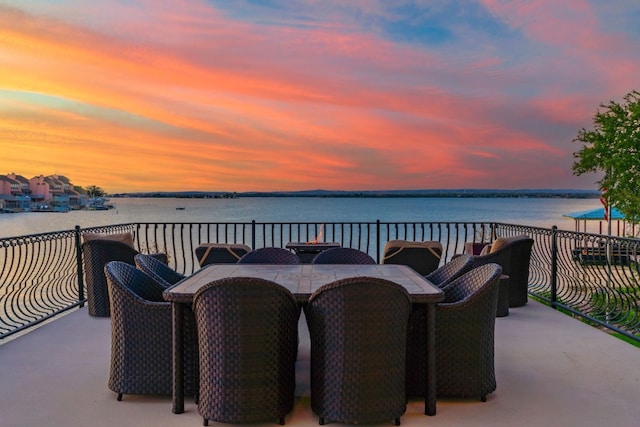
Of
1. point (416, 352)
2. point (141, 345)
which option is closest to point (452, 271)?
point (416, 352)

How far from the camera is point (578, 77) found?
11.1 meters

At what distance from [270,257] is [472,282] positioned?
6.57 feet

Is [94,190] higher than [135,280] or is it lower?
higher

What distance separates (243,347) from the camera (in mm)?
2525

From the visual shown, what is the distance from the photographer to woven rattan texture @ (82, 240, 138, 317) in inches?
206

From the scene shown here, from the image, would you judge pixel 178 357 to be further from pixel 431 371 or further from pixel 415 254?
pixel 415 254

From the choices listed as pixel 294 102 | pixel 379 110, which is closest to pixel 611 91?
pixel 379 110

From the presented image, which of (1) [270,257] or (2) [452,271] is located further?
(1) [270,257]

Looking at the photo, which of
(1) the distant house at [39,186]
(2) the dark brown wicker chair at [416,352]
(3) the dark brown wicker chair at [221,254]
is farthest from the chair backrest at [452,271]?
(1) the distant house at [39,186]

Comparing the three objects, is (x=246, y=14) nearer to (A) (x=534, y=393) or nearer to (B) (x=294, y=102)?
(B) (x=294, y=102)

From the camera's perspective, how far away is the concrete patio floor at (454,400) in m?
2.74

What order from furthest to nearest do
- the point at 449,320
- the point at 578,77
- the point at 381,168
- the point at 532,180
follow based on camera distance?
the point at 532,180, the point at 381,168, the point at 578,77, the point at 449,320

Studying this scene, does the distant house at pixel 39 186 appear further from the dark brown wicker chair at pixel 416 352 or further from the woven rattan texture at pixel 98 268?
the dark brown wicker chair at pixel 416 352

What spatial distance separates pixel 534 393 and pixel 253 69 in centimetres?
847
